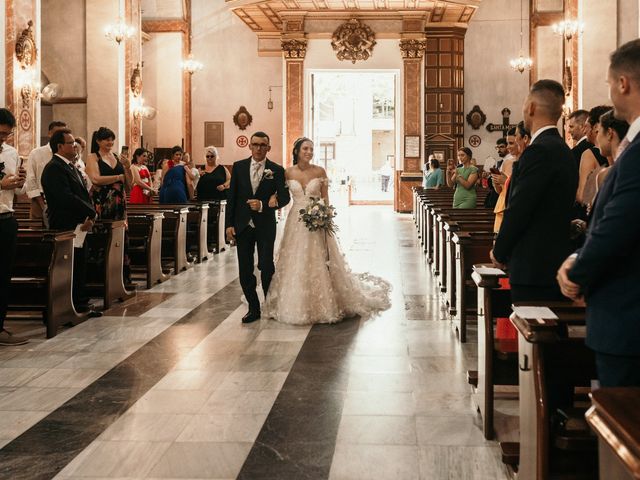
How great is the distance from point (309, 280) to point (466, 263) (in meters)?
1.50

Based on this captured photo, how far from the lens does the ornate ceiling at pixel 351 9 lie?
20.7 m

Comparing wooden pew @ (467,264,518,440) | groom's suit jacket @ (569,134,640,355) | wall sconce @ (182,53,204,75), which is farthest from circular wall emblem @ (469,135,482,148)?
groom's suit jacket @ (569,134,640,355)

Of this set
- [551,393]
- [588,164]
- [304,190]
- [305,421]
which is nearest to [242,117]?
[304,190]

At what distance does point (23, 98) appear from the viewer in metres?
11.9

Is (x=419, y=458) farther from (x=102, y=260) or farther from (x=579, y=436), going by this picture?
(x=102, y=260)

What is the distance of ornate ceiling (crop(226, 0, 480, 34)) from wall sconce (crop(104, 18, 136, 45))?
4885mm

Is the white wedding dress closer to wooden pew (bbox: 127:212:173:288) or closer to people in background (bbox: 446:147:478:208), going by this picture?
wooden pew (bbox: 127:212:173:288)

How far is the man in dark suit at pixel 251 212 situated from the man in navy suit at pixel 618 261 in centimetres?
493

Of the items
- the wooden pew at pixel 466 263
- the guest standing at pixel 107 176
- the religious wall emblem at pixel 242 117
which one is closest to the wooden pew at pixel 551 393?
the wooden pew at pixel 466 263

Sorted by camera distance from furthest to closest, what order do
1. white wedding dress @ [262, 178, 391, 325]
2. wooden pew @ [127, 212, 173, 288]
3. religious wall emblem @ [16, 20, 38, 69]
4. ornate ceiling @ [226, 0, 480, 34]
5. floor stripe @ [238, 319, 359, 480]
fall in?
ornate ceiling @ [226, 0, 480, 34] → religious wall emblem @ [16, 20, 38, 69] → wooden pew @ [127, 212, 173, 288] → white wedding dress @ [262, 178, 391, 325] → floor stripe @ [238, 319, 359, 480]

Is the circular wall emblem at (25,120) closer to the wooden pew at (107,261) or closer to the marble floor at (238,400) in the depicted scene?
the wooden pew at (107,261)

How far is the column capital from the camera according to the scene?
22.1m

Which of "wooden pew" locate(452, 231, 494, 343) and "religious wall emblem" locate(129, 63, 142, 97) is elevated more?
"religious wall emblem" locate(129, 63, 142, 97)

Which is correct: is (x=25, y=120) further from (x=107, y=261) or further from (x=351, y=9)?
(x=351, y=9)
